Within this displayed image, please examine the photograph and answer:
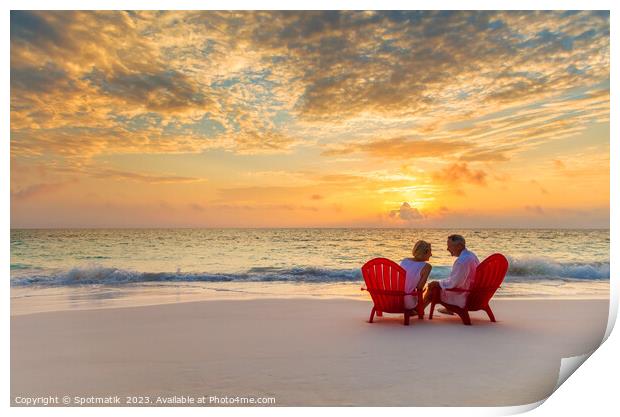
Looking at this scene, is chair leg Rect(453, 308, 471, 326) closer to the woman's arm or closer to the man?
the man

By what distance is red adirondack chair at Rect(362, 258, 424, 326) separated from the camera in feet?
17.4

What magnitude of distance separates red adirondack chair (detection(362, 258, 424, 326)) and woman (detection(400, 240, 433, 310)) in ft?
0.16

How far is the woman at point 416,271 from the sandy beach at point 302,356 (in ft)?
A: 1.14

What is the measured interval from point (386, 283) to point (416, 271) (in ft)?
1.12

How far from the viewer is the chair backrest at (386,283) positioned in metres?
5.29


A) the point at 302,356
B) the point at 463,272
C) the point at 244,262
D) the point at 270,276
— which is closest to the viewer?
the point at 302,356

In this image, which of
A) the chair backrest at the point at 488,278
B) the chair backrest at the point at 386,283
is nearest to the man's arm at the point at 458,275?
the chair backrest at the point at 488,278

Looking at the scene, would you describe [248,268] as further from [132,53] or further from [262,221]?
[132,53]

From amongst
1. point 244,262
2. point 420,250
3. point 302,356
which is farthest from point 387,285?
point 244,262

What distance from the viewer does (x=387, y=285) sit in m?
5.40

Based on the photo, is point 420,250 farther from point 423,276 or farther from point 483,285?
point 483,285

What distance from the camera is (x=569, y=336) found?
5.26 meters

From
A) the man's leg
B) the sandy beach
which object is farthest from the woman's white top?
the sandy beach
